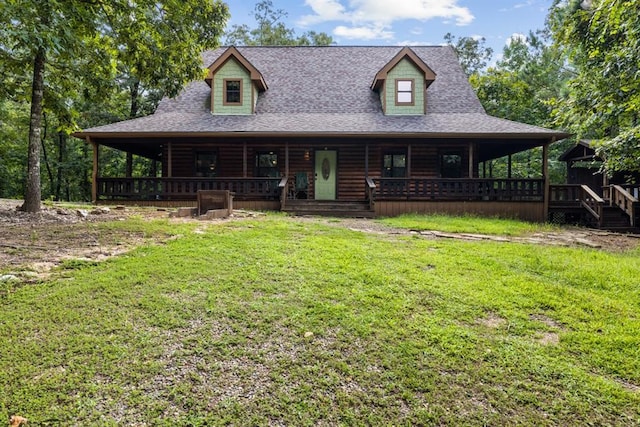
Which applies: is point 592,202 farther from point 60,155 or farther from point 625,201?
point 60,155

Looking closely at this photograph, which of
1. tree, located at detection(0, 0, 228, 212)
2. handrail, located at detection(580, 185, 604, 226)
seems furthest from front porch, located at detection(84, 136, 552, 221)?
tree, located at detection(0, 0, 228, 212)

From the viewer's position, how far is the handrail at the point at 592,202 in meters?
11.4

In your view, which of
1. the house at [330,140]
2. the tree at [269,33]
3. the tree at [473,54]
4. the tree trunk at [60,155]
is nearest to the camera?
the house at [330,140]

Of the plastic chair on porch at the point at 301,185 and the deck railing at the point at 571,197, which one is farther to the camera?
the plastic chair on porch at the point at 301,185

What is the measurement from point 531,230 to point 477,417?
7.85 metres

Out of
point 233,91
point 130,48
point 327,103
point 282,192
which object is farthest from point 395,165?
point 130,48

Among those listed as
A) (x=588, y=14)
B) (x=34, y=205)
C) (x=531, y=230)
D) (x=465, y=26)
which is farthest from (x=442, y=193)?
(x=465, y=26)

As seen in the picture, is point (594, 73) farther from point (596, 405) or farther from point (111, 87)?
point (111, 87)

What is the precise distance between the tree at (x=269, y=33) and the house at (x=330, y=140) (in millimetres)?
13593

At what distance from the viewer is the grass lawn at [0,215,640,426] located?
2297mm

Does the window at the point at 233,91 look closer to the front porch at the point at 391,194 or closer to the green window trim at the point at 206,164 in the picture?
the green window trim at the point at 206,164

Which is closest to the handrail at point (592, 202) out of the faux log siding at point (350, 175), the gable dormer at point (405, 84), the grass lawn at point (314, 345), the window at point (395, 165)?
the window at point (395, 165)

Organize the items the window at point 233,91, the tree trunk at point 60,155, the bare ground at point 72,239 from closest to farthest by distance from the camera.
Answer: the bare ground at point 72,239 → the window at point 233,91 → the tree trunk at point 60,155

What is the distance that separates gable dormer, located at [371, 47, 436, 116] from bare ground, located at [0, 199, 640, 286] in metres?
7.42
